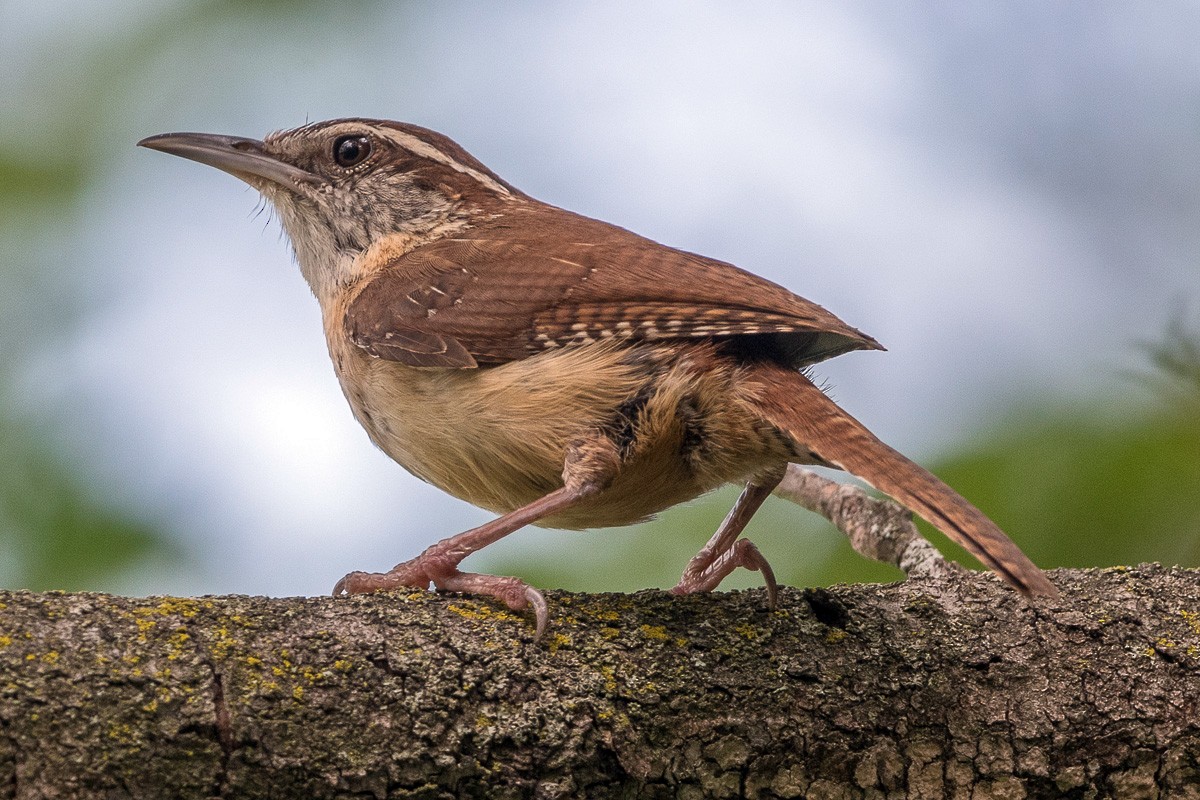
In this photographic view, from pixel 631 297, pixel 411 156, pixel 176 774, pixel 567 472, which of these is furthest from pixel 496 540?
pixel 411 156

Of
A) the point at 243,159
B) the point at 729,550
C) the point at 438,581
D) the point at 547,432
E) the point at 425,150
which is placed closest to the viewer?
the point at 438,581

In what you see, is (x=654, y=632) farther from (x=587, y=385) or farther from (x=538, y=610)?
(x=587, y=385)

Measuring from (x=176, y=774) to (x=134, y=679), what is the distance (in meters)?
0.19

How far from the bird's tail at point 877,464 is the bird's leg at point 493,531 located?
46cm

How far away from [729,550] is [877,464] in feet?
2.72

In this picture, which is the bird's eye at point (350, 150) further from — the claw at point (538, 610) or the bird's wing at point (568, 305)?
the claw at point (538, 610)

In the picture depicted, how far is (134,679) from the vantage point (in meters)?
2.28

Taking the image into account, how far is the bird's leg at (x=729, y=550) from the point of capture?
145 inches

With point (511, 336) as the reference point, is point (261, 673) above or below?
below

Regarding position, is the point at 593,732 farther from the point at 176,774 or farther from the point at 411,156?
the point at 411,156

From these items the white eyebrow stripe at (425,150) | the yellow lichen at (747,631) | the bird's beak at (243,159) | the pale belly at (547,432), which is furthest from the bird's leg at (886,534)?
the bird's beak at (243,159)

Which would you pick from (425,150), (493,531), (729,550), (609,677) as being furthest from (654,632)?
(425,150)

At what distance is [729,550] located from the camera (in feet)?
12.3

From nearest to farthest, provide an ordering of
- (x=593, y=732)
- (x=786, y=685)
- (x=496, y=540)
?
1. (x=593, y=732)
2. (x=786, y=685)
3. (x=496, y=540)
